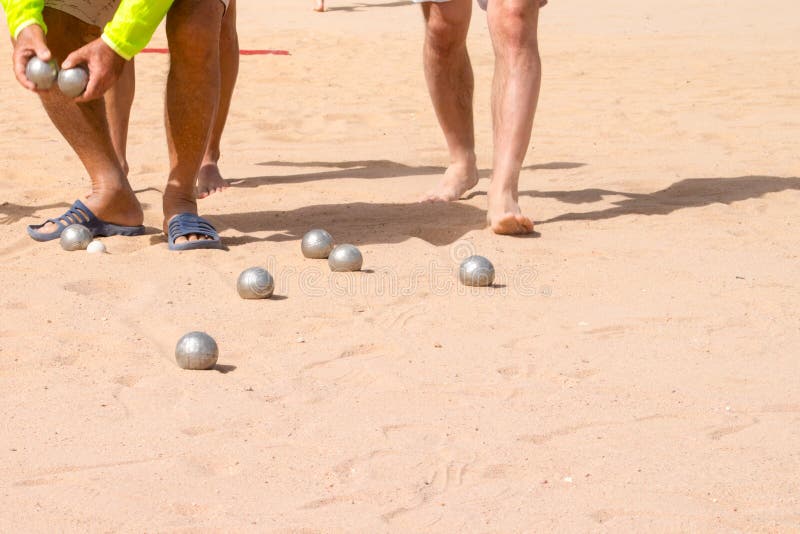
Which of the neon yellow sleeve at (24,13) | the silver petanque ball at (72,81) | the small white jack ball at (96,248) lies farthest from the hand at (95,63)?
the small white jack ball at (96,248)

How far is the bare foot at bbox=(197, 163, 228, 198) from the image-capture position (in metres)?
5.81

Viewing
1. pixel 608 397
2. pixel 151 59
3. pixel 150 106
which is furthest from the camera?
pixel 151 59

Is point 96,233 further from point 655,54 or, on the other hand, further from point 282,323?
point 655,54

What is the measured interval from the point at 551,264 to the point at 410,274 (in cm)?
54

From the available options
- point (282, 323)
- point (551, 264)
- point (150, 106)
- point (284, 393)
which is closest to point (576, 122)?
point (150, 106)

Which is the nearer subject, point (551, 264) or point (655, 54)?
point (551, 264)

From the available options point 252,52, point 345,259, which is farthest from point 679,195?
point 252,52

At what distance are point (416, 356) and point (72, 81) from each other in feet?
5.62

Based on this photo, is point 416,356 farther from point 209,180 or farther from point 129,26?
point 209,180

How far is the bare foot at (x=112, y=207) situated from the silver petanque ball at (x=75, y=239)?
0.69 feet

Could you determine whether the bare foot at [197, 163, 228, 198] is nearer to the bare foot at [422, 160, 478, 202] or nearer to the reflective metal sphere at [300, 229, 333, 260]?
the bare foot at [422, 160, 478, 202]

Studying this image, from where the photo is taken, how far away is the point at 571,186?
5980 millimetres

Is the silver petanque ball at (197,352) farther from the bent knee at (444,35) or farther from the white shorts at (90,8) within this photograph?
the bent knee at (444,35)

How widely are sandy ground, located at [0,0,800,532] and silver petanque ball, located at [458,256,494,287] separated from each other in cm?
4
